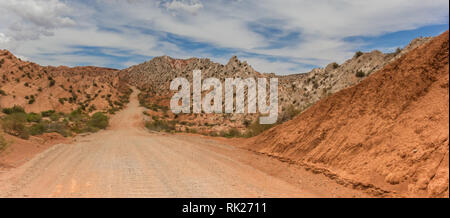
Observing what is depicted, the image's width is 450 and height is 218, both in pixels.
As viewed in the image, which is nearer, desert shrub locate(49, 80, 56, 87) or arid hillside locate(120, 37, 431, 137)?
arid hillside locate(120, 37, 431, 137)

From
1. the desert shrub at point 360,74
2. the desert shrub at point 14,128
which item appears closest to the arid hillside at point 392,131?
the desert shrub at point 360,74

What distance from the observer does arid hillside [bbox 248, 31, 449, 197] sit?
7.21 meters

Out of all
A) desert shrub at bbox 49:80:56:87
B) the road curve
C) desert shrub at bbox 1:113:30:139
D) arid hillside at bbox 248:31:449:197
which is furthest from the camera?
desert shrub at bbox 49:80:56:87

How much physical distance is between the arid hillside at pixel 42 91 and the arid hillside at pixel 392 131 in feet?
155

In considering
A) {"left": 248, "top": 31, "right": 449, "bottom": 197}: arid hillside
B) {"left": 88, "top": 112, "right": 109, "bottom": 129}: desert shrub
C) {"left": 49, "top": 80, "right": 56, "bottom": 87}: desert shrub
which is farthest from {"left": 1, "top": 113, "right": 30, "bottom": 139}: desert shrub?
{"left": 49, "top": 80, "right": 56, "bottom": 87}: desert shrub

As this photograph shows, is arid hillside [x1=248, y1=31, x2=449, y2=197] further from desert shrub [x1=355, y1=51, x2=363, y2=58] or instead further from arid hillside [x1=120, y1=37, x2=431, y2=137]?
desert shrub [x1=355, y1=51, x2=363, y2=58]

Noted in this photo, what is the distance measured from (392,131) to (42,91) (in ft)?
197

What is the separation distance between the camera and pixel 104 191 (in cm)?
791

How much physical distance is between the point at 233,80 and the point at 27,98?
110ft

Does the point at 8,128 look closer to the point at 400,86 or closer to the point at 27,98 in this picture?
the point at 400,86

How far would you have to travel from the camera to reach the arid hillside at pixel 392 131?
7.21m

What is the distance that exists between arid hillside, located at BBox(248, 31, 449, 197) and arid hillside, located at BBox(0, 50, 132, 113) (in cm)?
4734

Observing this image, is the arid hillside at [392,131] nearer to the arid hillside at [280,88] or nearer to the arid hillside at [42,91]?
the arid hillside at [280,88]

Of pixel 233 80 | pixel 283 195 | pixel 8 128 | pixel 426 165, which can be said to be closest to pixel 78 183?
pixel 283 195
